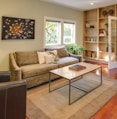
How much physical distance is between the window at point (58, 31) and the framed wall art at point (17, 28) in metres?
0.83

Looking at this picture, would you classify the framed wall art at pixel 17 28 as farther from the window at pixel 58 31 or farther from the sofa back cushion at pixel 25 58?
the window at pixel 58 31

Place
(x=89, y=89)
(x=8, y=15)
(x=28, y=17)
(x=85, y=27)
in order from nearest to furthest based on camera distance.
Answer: (x=89, y=89), (x=8, y=15), (x=28, y=17), (x=85, y=27)

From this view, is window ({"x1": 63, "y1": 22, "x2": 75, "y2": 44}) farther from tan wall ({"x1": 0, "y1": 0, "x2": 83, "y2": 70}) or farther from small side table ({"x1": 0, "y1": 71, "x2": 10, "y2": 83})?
small side table ({"x1": 0, "y1": 71, "x2": 10, "y2": 83})

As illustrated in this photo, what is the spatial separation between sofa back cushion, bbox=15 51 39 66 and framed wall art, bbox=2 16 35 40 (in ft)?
1.78

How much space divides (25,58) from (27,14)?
1.45m

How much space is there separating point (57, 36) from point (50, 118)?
12.5 feet

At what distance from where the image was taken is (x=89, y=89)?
318 centimetres

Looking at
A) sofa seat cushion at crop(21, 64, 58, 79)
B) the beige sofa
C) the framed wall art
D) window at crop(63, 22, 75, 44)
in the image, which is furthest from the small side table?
window at crop(63, 22, 75, 44)

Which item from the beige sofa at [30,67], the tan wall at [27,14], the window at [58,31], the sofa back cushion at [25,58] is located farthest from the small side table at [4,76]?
the window at [58,31]

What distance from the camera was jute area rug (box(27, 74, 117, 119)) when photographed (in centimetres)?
220

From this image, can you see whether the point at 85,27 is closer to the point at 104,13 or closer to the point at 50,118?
the point at 104,13

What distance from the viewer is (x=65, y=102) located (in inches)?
102

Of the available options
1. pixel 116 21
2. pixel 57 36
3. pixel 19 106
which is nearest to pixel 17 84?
pixel 19 106

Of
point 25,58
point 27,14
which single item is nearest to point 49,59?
point 25,58
